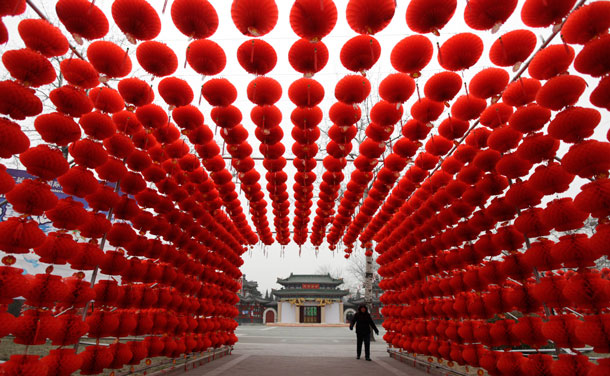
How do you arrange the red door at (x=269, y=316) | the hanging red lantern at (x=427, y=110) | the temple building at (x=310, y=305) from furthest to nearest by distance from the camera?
the red door at (x=269, y=316), the temple building at (x=310, y=305), the hanging red lantern at (x=427, y=110)

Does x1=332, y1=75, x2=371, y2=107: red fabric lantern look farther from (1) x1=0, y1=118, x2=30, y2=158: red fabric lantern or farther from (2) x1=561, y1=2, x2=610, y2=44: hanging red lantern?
(1) x1=0, y1=118, x2=30, y2=158: red fabric lantern

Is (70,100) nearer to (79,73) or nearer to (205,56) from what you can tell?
(79,73)

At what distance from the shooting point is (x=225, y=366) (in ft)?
23.7

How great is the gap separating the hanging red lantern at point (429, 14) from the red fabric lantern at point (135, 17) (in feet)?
7.85

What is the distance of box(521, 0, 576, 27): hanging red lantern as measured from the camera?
2646 millimetres

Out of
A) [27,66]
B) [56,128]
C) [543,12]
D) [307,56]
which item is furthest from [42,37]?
[543,12]

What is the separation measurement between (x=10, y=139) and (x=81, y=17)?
48.6 inches

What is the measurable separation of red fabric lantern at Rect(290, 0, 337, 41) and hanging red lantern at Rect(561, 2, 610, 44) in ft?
6.73

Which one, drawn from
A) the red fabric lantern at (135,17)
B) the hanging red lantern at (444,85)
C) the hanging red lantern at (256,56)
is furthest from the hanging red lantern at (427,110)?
the red fabric lantern at (135,17)

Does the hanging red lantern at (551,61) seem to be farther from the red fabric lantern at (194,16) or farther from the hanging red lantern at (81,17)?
the hanging red lantern at (81,17)

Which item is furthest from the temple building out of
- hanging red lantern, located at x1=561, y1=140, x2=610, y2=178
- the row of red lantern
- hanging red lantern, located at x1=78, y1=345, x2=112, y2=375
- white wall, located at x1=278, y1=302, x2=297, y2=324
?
hanging red lantern, located at x1=561, y1=140, x2=610, y2=178

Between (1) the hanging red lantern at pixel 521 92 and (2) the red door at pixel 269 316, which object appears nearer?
(1) the hanging red lantern at pixel 521 92

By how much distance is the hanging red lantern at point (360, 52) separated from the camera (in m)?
3.13

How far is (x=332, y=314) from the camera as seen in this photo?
40469 mm
